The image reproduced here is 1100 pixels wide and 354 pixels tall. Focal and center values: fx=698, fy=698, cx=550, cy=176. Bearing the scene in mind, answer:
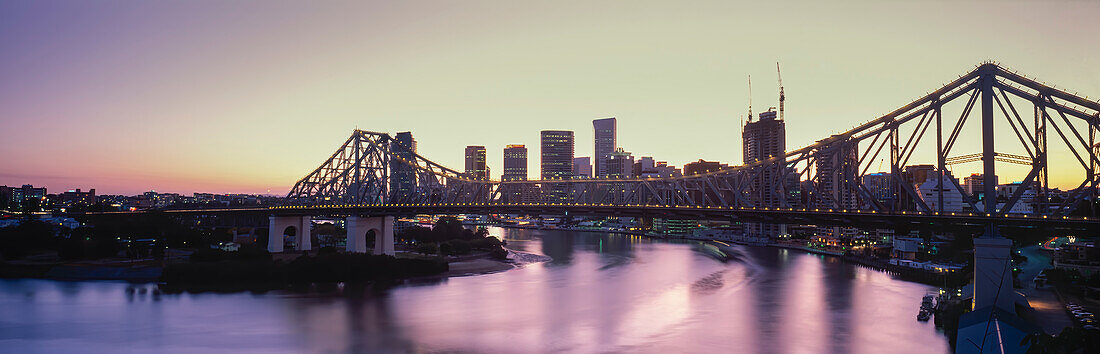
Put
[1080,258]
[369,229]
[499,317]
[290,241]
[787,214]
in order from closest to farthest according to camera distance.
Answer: [499,317] → [787,214] → [1080,258] → [369,229] → [290,241]

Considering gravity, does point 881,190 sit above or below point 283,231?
above

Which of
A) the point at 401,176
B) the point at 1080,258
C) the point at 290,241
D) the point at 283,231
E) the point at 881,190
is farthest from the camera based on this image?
the point at 290,241

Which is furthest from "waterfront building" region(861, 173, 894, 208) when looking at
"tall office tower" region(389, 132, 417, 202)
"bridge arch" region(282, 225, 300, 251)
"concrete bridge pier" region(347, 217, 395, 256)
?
"bridge arch" region(282, 225, 300, 251)

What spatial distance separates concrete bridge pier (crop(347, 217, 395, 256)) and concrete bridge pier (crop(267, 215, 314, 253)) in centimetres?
993

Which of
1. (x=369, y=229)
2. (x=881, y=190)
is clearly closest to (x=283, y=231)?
(x=369, y=229)

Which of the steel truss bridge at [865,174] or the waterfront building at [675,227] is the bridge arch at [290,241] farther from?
the waterfront building at [675,227]

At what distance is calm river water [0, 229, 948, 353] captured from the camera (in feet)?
108

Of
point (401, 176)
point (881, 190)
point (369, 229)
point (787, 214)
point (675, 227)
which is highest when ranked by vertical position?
point (401, 176)

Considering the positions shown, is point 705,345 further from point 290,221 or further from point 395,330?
point 290,221

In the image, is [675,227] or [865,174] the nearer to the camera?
[865,174]

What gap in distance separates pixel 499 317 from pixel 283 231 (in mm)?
43423

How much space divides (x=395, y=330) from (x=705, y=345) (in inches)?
617

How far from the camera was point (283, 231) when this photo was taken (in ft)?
244

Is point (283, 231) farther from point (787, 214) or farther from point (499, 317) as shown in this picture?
point (787, 214)
